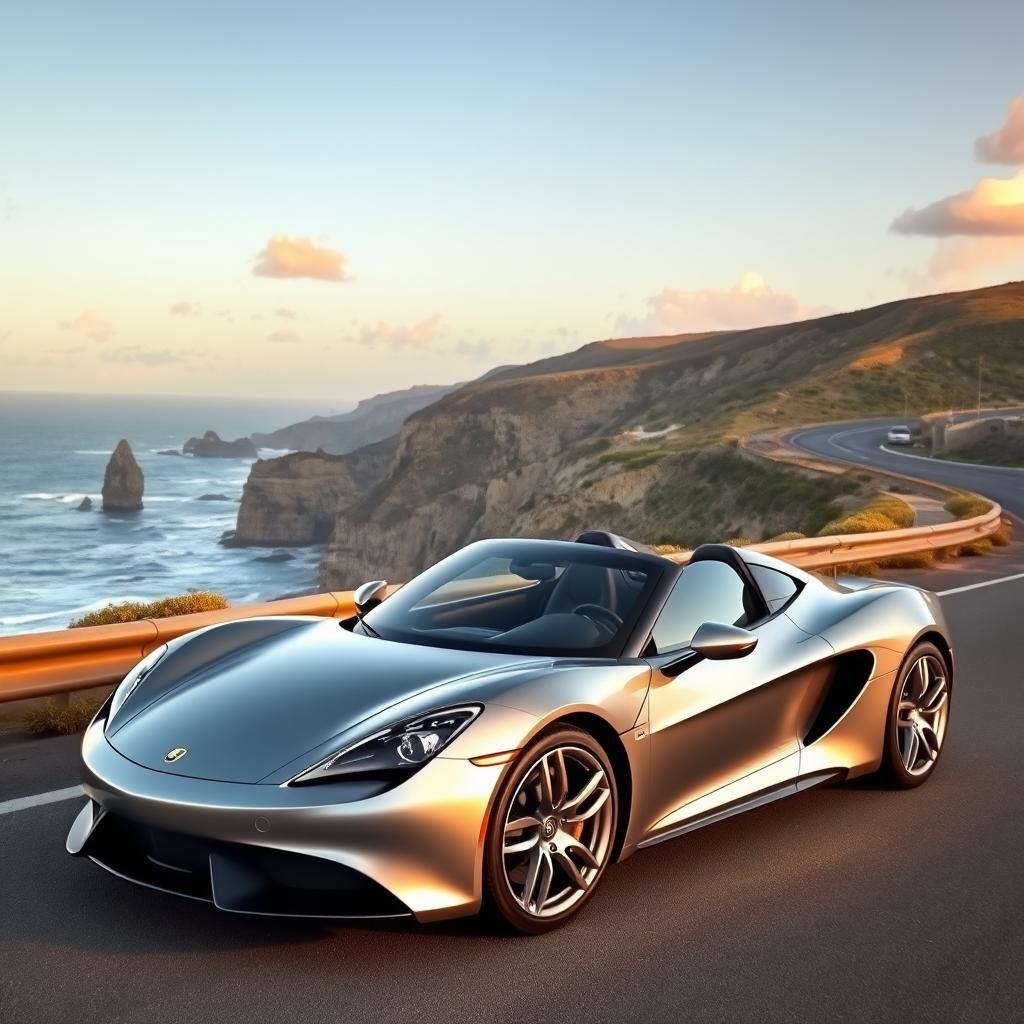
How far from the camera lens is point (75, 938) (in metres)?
3.95

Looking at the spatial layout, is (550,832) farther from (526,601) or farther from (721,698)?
(526,601)

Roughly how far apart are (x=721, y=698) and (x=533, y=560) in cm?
108

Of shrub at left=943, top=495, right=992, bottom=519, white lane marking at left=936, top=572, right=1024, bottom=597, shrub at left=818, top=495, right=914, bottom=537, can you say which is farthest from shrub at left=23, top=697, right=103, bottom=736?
shrub at left=943, top=495, right=992, bottom=519

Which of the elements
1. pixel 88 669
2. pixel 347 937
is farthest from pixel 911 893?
pixel 88 669

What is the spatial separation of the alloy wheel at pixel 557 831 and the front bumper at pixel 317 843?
0.23m

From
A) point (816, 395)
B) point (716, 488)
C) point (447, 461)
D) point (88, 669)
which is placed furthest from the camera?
point (447, 461)

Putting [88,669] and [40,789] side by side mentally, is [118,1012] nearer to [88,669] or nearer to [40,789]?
[40,789]

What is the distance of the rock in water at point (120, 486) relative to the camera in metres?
152

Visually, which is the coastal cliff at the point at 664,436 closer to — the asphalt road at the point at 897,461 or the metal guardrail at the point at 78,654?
the asphalt road at the point at 897,461

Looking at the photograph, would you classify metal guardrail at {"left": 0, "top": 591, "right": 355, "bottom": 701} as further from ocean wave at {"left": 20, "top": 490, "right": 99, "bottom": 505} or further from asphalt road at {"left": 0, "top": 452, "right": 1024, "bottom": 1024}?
ocean wave at {"left": 20, "top": 490, "right": 99, "bottom": 505}

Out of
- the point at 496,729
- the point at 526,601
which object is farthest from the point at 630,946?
the point at 526,601

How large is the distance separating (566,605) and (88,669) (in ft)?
10.1

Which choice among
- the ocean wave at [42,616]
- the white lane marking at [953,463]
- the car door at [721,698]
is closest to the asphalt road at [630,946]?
the car door at [721,698]

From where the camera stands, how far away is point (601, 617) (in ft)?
16.5
